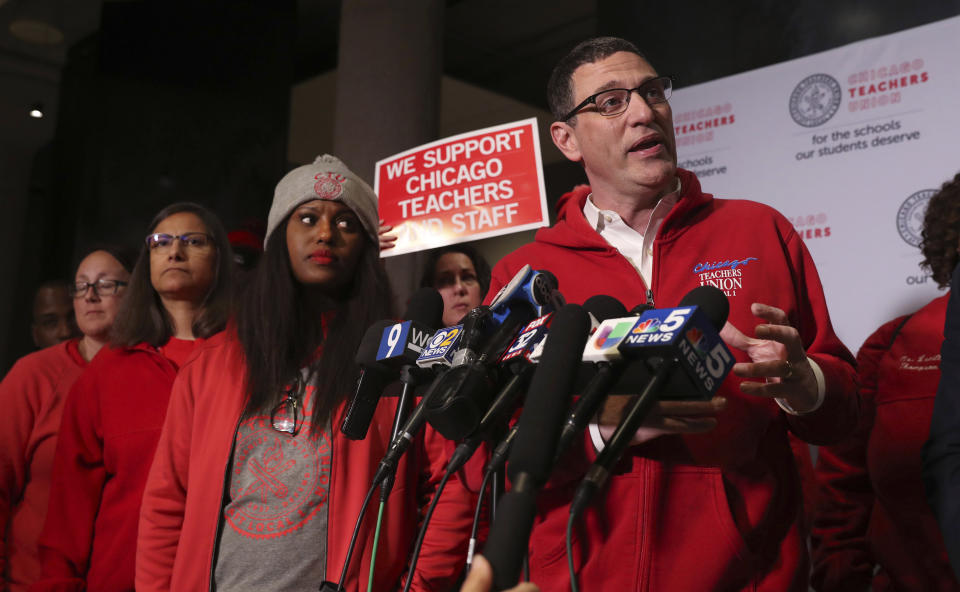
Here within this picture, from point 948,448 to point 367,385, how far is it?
0.88 m

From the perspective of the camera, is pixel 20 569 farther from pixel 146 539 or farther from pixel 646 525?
pixel 646 525

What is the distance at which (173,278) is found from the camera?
9.01 feet

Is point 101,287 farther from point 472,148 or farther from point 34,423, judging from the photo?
point 472,148

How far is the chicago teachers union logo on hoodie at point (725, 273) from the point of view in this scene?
1457mm

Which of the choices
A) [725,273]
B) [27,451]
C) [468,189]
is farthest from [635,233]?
[27,451]

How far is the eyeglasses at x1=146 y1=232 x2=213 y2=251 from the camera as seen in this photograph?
9.21 ft

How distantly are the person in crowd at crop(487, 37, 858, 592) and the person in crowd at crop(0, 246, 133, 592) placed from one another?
1998mm

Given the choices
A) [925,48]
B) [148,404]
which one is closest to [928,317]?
[925,48]

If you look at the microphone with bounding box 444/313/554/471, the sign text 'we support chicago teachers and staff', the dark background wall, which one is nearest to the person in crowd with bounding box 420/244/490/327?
the sign text 'we support chicago teachers and staff'

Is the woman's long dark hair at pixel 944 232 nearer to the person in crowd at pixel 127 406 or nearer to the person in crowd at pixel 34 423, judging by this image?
the person in crowd at pixel 127 406

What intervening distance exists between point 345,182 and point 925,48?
2.01 metres

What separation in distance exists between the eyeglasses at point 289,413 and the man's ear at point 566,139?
837 millimetres

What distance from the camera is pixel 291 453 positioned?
1.92 metres

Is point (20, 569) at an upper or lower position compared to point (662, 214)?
lower
